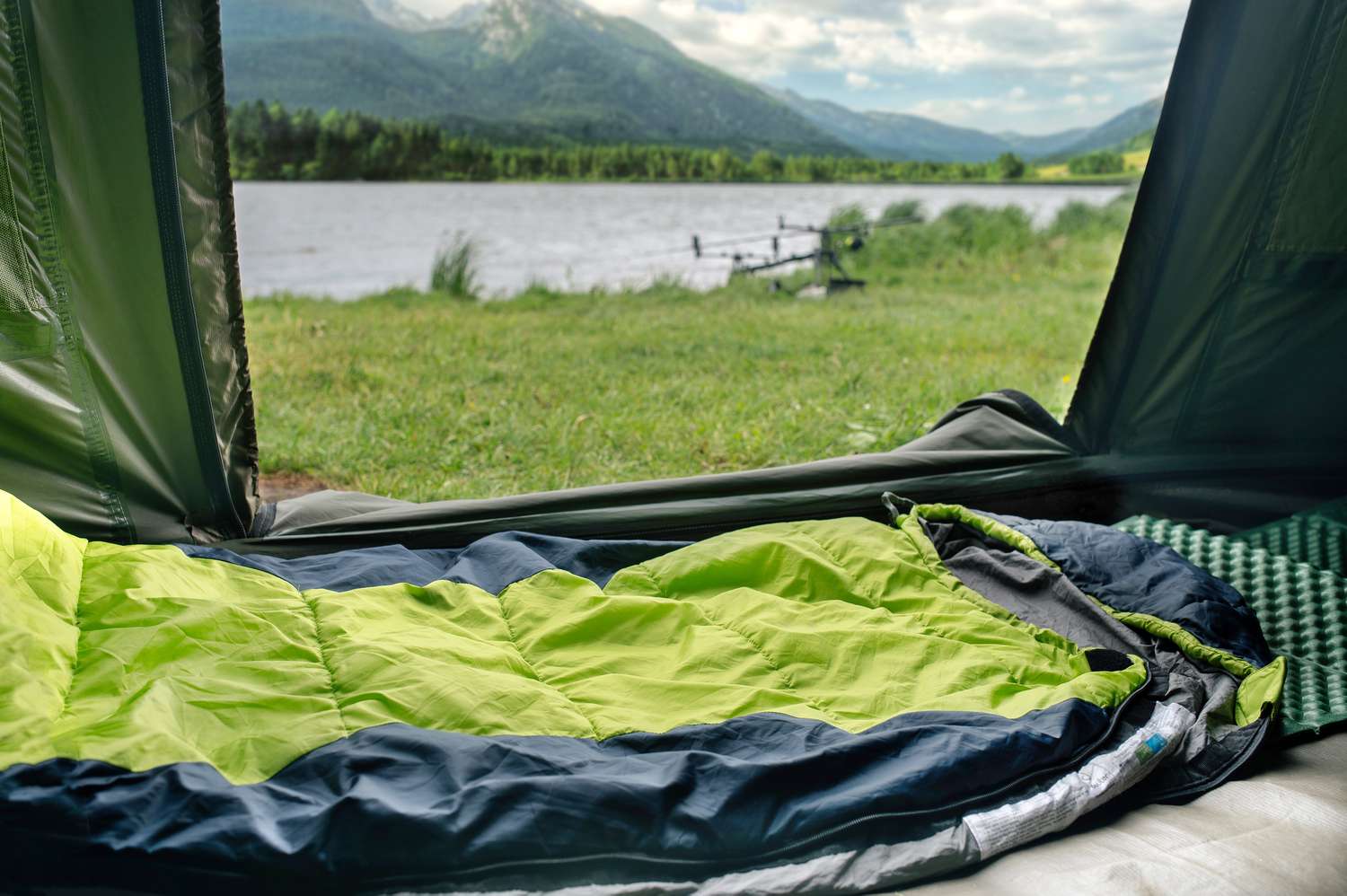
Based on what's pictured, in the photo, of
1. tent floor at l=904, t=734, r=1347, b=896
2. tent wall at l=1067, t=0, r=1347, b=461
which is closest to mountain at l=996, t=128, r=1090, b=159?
tent wall at l=1067, t=0, r=1347, b=461

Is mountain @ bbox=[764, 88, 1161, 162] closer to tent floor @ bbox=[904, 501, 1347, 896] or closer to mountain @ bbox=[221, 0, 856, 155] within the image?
mountain @ bbox=[221, 0, 856, 155]

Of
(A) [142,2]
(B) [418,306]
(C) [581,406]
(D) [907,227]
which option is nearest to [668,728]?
(A) [142,2]

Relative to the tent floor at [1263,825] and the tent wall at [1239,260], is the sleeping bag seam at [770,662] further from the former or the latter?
the tent wall at [1239,260]

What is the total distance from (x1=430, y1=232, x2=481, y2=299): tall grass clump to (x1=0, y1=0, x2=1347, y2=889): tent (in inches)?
146

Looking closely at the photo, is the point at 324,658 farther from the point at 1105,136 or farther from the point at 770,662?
the point at 1105,136

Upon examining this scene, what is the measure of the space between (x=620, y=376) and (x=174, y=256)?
208 centimetres

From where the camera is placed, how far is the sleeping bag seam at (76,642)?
1061 mm

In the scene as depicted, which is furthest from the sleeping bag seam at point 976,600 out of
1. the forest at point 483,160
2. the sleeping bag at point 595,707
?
the forest at point 483,160

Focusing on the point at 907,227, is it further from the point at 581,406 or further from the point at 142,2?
the point at 142,2

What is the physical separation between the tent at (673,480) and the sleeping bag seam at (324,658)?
376 mm

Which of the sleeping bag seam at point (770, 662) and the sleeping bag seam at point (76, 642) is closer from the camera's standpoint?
the sleeping bag seam at point (76, 642)

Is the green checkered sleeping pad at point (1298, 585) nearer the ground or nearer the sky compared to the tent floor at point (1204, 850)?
nearer the sky

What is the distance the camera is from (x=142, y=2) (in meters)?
1.51

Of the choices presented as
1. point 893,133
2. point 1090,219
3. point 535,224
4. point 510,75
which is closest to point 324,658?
point 1090,219
